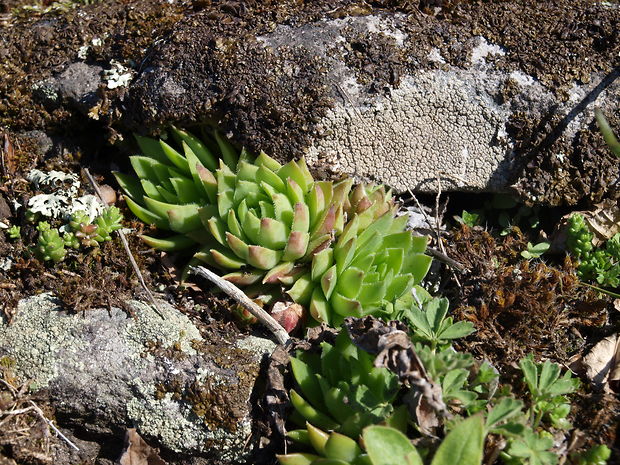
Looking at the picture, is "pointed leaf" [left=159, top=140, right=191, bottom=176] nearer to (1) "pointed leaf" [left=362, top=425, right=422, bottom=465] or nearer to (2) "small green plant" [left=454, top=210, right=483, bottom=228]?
(2) "small green plant" [left=454, top=210, right=483, bottom=228]

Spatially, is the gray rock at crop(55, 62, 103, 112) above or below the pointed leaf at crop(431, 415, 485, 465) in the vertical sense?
above

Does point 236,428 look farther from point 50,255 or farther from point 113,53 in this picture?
point 113,53

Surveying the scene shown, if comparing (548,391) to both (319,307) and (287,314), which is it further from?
(287,314)

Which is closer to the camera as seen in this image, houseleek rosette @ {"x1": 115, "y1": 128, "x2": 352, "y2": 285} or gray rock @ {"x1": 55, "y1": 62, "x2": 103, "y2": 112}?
houseleek rosette @ {"x1": 115, "y1": 128, "x2": 352, "y2": 285}

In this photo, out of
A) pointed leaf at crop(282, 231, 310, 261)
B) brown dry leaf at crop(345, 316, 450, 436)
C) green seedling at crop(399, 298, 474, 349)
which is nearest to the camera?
brown dry leaf at crop(345, 316, 450, 436)

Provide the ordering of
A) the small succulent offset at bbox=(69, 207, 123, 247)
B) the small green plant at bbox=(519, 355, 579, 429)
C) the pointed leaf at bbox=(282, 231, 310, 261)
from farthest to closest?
the small succulent offset at bbox=(69, 207, 123, 247), the pointed leaf at bbox=(282, 231, 310, 261), the small green plant at bbox=(519, 355, 579, 429)

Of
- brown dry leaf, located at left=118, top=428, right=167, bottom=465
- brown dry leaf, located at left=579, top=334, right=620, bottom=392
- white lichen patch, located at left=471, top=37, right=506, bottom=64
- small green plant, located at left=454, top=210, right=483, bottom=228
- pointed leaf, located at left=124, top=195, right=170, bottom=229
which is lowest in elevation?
brown dry leaf, located at left=118, top=428, right=167, bottom=465

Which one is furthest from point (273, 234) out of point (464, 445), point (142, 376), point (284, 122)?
point (464, 445)

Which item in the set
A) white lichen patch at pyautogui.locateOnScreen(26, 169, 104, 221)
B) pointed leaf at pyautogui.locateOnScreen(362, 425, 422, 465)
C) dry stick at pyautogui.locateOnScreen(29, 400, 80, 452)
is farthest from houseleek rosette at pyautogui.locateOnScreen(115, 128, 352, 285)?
pointed leaf at pyautogui.locateOnScreen(362, 425, 422, 465)
